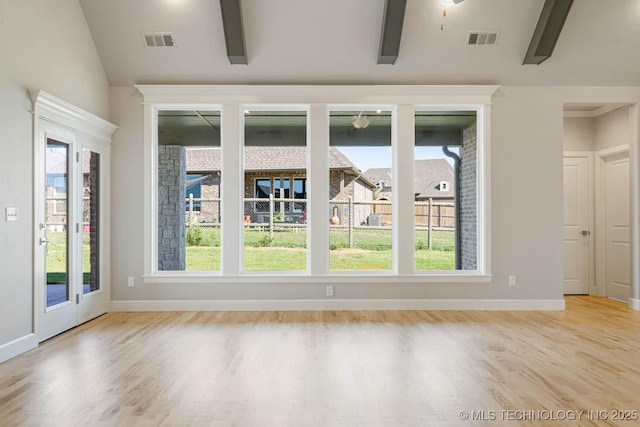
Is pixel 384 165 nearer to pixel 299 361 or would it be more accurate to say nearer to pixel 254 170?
pixel 254 170

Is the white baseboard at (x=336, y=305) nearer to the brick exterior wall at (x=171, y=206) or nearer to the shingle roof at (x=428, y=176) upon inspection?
the brick exterior wall at (x=171, y=206)

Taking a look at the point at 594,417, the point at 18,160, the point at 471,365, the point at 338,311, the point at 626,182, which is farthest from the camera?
the point at 626,182

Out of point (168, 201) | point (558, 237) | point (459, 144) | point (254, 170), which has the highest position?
point (459, 144)

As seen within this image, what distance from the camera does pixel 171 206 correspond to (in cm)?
545

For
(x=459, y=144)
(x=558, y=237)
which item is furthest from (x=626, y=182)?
(x=459, y=144)

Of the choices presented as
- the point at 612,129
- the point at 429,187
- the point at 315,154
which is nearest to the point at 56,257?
the point at 315,154

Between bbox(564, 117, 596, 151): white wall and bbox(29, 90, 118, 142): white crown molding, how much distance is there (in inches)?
261

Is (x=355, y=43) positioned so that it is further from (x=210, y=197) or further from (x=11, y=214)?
(x=11, y=214)

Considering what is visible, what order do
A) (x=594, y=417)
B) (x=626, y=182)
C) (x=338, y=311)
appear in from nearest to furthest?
1. (x=594, y=417)
2. (x=338, y=311)
3. (x=626, y=182)

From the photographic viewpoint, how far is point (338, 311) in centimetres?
523

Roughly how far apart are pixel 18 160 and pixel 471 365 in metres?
4.32

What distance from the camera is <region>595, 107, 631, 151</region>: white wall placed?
584 cm

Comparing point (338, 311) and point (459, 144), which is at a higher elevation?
point (459, 144)

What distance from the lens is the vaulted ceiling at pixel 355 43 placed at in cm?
466
